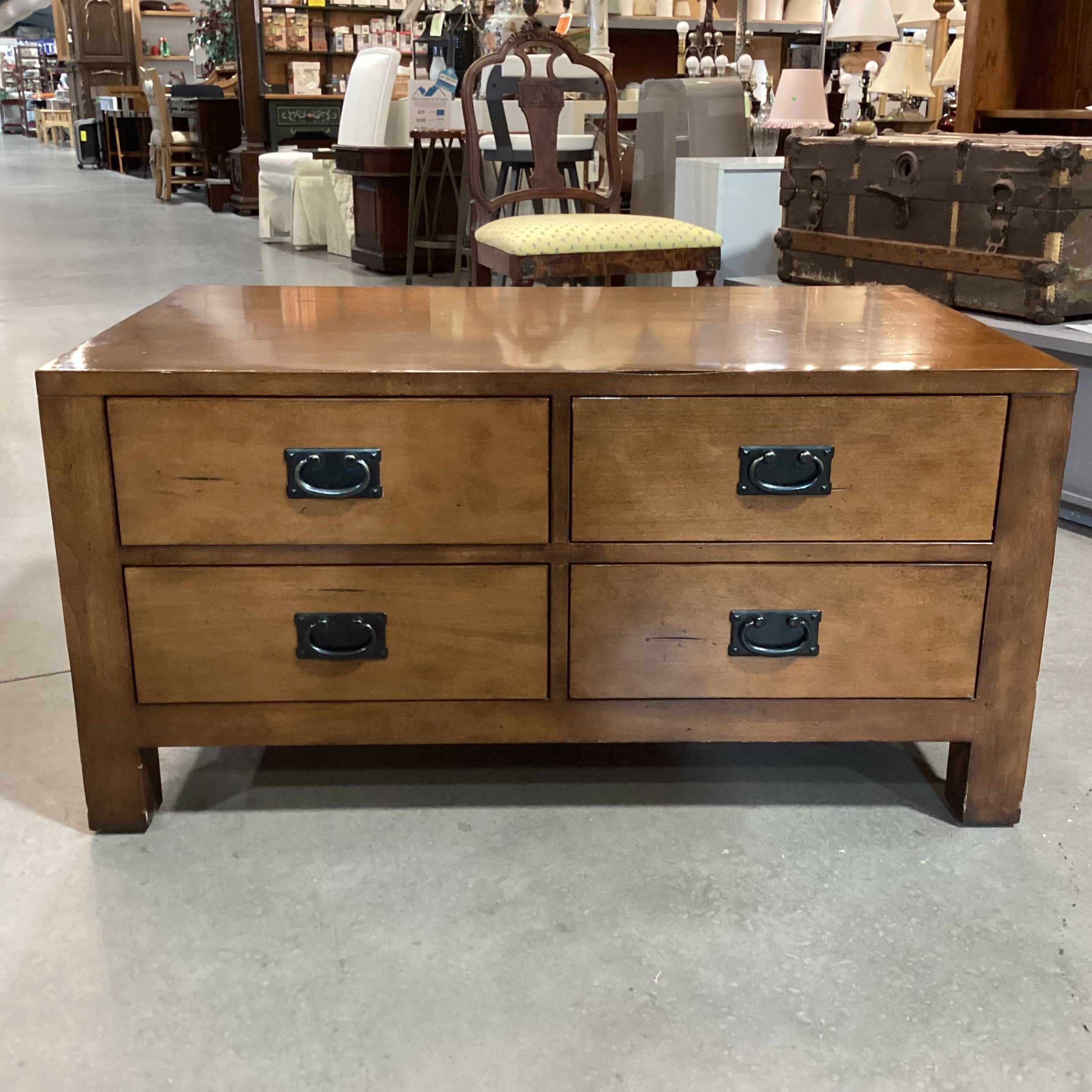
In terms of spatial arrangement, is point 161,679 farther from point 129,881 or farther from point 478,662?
point 478,662

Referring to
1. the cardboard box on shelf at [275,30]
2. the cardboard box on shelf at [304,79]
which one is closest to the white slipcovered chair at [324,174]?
the cardboard box on shelf at [304,79]

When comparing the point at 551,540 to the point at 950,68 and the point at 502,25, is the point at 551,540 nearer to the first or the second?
the point at 502,25

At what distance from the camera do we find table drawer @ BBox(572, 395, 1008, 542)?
1177 mm

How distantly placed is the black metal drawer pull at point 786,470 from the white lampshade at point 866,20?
11.3 feet

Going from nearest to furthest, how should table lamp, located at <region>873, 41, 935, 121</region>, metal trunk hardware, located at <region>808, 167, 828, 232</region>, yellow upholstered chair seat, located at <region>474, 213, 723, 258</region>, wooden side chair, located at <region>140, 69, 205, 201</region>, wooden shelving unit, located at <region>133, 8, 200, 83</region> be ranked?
yellow upholstered chair seat, located at <region>474, 213, 723, 258</region>
metal trunk hardware, located at <region>808, 167, 828, 232</region>
table lamp, located at <region>873, 41, 935, 121</region>
wooden side chair, located at <region>140, 69, 205, 201</region>
wooden shelving unit, located at <region>133, 8, 200, 83</region>

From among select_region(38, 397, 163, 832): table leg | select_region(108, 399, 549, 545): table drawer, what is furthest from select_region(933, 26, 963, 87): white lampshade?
select_region(38, 397, 163, 832): table leg

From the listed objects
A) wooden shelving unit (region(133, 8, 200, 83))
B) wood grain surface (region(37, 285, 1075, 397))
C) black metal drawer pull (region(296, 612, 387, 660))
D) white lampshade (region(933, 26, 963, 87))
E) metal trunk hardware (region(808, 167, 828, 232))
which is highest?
wooden shelving unit (region(133, 8, 200, 83))

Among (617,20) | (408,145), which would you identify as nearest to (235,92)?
(617,20)

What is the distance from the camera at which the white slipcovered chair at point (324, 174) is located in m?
5.64

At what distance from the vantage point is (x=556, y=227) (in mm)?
2656

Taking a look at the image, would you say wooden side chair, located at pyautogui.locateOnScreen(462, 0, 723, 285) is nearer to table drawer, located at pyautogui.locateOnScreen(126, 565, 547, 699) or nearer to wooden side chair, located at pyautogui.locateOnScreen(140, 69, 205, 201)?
table drawer, located at pyautogui.locateOnScreen(126, 565, 547, 699)

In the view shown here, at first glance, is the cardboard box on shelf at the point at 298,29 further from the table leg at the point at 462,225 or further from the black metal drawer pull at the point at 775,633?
the black metal drawer pull at the point at 775,633

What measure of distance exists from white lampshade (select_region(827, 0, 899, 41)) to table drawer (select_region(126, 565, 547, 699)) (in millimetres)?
3586

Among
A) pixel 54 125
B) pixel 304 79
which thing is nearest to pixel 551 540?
pixel 304 79
